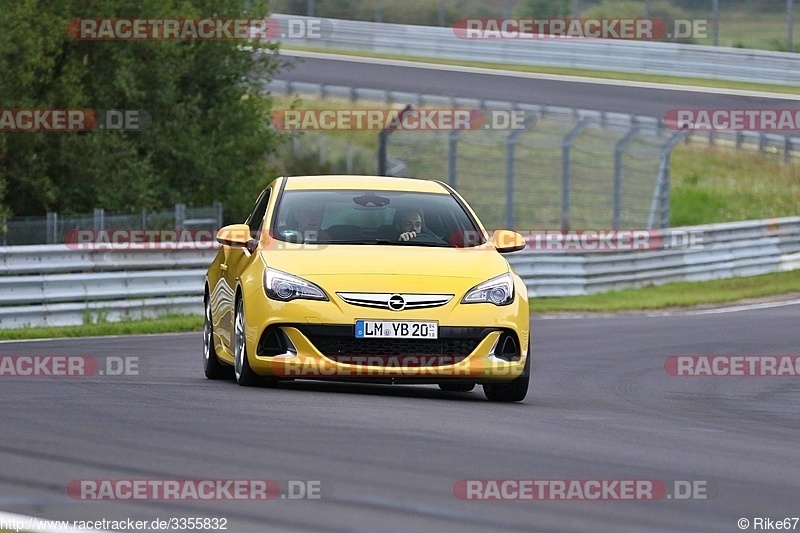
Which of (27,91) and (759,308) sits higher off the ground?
(27,91)

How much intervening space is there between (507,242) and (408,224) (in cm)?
69

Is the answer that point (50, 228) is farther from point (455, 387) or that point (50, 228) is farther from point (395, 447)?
point (395, 447)

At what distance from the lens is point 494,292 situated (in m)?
10.3

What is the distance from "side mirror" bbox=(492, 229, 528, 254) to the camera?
1090 centimetres

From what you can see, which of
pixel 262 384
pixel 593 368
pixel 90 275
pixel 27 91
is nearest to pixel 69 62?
pixel 27 91

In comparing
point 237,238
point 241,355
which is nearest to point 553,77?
point 237,238

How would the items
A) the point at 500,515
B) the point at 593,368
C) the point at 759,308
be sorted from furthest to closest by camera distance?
the point at 759,308, the point at 593,368, the point at 500,515

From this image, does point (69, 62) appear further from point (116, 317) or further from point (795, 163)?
point (795, 163)

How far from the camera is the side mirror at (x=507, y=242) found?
10.9 meters

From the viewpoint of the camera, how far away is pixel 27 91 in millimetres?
23625

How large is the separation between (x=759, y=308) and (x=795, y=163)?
51.6 ft

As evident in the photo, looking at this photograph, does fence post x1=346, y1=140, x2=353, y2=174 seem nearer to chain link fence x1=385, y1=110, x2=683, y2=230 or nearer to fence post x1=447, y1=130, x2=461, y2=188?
chain link fence x1=385, y1=110, x2=683, y2=230

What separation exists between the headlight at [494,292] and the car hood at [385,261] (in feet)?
0.18

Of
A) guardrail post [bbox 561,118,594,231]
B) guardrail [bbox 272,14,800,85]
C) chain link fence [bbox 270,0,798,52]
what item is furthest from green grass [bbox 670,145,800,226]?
guardrail post [bbox 561,118,594,231]
